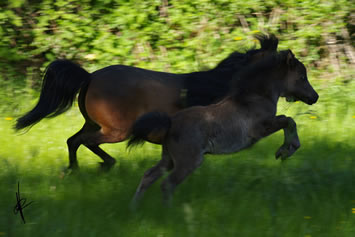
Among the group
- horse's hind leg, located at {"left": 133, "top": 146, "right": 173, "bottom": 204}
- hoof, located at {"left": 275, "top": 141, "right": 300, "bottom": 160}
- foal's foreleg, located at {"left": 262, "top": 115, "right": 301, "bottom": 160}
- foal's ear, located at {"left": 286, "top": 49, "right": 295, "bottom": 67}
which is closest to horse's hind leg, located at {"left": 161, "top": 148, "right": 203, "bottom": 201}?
horse's hind leg, located at {"left": 133, "top": 146, "right": 173, "bottom": 204}

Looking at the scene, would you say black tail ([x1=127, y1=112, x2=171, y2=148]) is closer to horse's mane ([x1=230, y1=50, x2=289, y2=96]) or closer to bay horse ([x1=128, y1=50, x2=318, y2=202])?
bay horse ([x1=128, y1=50, x2=318, y2=202])

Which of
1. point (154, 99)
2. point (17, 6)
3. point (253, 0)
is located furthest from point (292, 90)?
point (17, 6)

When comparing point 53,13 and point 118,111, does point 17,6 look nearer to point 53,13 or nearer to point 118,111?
point 53,13

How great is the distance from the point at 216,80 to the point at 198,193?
1118 mm

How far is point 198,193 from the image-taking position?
4.70m

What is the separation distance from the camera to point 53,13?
8930 mm

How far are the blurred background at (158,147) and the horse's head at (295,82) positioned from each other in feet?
1.00

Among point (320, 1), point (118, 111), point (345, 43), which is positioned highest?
point (118, 111)

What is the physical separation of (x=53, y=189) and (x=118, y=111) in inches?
36.5

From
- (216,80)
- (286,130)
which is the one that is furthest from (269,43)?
(286,130)

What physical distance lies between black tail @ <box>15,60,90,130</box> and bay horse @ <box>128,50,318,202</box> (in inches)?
43.8

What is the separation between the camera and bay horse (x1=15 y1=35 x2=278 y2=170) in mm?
5215

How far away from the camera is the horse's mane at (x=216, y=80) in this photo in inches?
205

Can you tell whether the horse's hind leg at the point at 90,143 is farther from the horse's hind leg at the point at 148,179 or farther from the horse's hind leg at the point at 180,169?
the horse's hind leg at the point at 180,169
